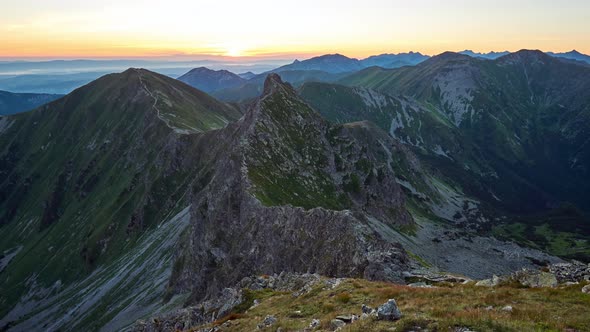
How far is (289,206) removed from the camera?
8638cm

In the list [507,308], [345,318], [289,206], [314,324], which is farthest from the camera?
[289,206]

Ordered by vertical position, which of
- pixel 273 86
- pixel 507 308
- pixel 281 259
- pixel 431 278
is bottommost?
pixel 281 259

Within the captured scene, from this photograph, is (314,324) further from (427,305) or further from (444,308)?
(444,308)

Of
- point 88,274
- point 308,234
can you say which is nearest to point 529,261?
point 308,234

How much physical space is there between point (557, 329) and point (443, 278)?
23.5m

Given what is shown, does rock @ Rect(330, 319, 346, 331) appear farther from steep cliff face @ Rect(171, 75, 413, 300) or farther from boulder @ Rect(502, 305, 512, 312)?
steep cliff face @ Rect(171, 75, 413, 300)

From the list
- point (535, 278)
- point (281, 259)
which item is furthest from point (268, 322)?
point (281, 259)

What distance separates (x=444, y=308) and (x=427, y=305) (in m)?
1.57

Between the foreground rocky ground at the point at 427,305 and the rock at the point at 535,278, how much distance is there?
0.06 m

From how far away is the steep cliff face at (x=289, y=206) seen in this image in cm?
6781

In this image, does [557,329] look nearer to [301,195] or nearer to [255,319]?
[255,319]

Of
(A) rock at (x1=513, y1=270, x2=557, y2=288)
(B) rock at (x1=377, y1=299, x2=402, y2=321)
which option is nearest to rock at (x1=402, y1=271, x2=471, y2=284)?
(A) rock at (x1=513, y1=270, x2=557, y2=288)

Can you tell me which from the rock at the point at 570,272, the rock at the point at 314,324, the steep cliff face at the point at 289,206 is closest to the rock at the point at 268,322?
the rock at the point at 314,324

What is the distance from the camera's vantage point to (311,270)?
69.5 m
